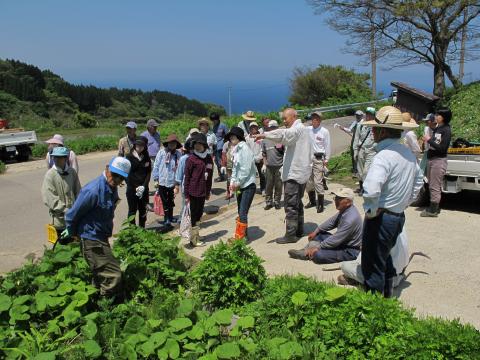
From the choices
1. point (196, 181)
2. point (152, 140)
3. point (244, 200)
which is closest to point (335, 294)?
point (244, 200)

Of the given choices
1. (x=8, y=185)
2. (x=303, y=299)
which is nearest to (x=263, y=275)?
(x=303, y=299)

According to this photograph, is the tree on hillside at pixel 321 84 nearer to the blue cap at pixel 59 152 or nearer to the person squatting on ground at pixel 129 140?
the person squatting on ground at pixel 129 140

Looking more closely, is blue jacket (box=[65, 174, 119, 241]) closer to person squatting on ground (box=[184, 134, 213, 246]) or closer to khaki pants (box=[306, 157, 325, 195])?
person squatting on ground (box=[184, 134, 213, 246])

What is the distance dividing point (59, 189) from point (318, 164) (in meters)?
4.70

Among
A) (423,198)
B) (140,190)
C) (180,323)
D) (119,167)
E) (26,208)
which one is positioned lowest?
(26,208)

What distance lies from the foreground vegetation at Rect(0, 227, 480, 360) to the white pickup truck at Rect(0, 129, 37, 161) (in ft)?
43.0

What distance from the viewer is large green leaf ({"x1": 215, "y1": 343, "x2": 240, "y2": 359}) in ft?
12.0

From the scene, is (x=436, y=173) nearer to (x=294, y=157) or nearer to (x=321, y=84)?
(x=294, y=157)

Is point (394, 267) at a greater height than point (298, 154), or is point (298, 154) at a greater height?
point (298, 154)

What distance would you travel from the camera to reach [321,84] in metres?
35.4

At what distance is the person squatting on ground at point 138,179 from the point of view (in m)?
7.69

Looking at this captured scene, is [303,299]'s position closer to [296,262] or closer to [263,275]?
[263,275]

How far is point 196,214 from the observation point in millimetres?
7191

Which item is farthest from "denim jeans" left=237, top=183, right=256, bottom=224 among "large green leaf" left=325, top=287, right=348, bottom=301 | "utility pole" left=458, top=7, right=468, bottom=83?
"utility pole" left=458, top=7, right=468, bottom=83
